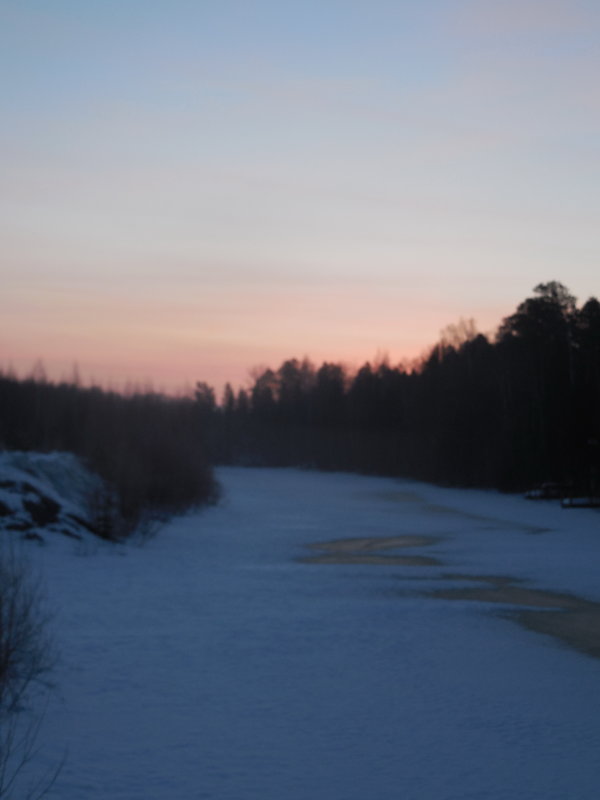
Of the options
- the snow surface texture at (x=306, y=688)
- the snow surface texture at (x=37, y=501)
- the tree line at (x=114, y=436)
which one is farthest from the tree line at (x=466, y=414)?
the snow surface texture at (x=306, y=688)

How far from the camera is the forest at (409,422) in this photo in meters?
35.5

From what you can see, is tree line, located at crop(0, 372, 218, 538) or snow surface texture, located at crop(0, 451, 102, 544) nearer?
snow surface texture, located at crop(0, 451, 102, 544)

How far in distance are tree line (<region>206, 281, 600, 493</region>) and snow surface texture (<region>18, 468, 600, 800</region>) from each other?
29.5 m

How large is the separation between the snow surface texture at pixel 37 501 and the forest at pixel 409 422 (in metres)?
1.11

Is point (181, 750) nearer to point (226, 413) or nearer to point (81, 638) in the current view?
point (81, 638)

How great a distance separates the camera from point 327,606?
15508 millimetres

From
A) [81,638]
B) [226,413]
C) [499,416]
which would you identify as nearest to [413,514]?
[499,416]

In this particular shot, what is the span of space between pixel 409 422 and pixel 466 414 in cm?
2002

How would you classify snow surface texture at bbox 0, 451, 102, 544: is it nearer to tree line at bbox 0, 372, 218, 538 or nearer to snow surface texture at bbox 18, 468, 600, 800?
snow surface texture at bbox 18, 468, 600, 800

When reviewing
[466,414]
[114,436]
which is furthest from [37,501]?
[466,414]

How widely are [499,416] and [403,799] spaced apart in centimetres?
6134

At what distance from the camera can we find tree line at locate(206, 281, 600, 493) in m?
51.6

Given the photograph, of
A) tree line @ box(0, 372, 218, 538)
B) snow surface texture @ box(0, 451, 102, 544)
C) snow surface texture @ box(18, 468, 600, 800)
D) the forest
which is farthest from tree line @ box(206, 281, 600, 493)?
snow surface texture @ box(18, 468, 600, 800)

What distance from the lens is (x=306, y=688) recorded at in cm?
1007
